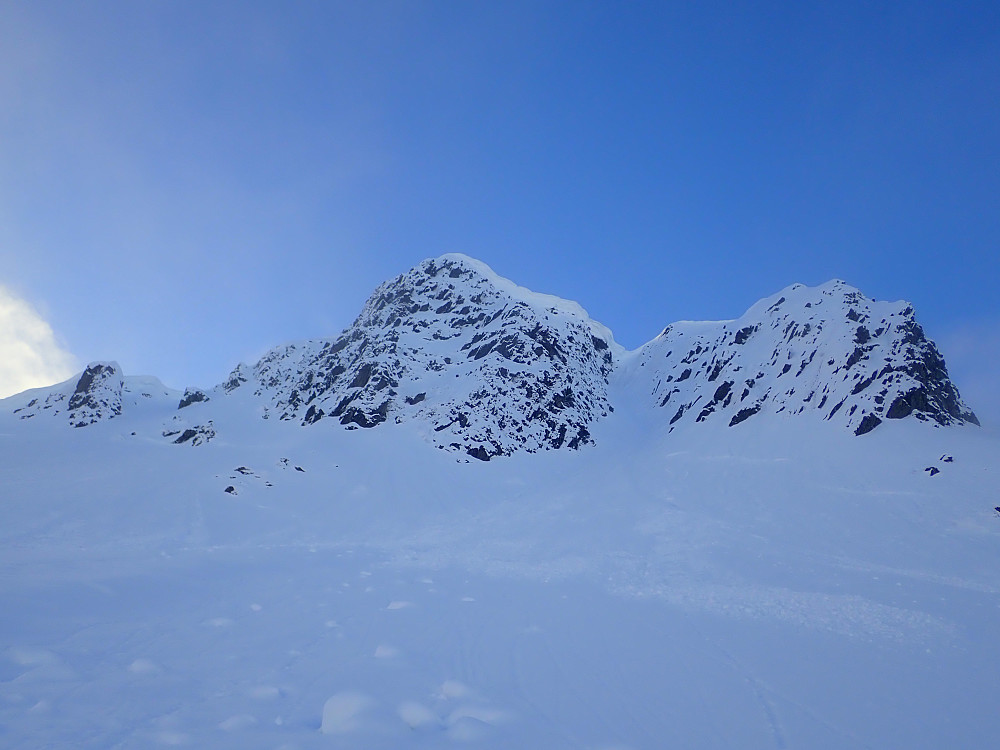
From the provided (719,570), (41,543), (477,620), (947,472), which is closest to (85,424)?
(41,543)

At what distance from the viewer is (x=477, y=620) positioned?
418 inches

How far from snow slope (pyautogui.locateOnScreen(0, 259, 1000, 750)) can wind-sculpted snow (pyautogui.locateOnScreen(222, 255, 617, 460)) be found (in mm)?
6498

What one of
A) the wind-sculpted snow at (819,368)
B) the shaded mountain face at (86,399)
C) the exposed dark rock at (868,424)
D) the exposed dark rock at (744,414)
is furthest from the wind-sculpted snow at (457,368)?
the exposed dark rock at (868,424)

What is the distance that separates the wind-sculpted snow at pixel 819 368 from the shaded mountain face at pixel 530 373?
13cm

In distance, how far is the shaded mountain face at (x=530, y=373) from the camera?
3347 centimetres

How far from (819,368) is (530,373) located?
24409 millimetres

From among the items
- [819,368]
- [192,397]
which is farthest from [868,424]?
[192,397]

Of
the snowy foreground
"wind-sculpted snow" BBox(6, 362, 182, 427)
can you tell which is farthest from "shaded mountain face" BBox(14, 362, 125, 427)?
the snowy foreground

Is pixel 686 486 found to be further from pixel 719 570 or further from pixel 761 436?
pixel 719 570

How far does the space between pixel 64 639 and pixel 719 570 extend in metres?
16.1

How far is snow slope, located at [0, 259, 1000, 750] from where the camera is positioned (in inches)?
252

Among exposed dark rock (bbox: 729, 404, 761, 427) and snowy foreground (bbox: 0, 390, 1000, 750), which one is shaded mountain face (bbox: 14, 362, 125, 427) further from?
exposed dark rock (bbox: 729, 404, 761, 427)

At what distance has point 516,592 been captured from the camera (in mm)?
13086

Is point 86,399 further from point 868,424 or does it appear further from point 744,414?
point 868,424
